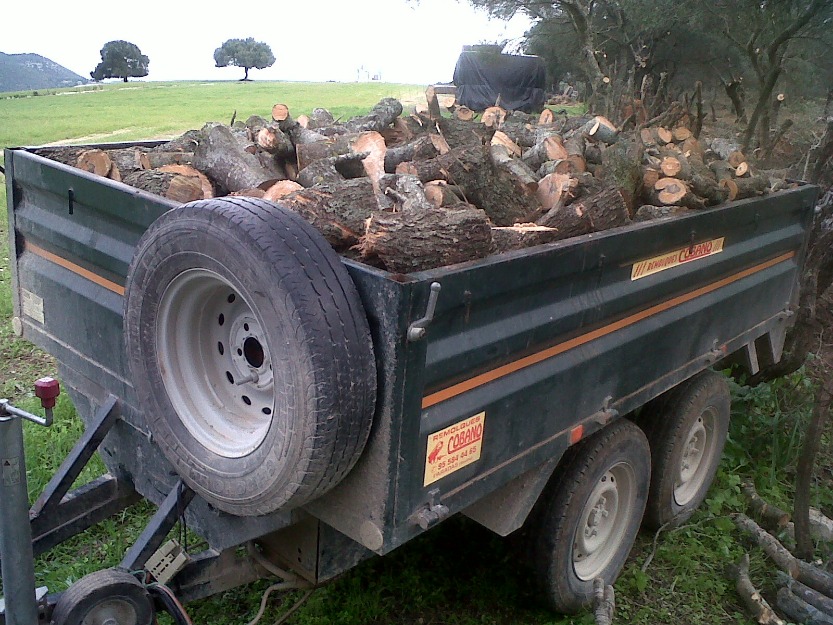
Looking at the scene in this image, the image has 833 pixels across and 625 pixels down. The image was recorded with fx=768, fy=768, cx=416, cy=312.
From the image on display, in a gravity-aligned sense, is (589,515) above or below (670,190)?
below

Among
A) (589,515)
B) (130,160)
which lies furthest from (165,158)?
(589,515)

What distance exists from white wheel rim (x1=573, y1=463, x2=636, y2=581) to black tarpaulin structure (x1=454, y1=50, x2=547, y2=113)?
21.7m

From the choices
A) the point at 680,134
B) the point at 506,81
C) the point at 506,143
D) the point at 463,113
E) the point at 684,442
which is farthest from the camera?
the point at 506,81

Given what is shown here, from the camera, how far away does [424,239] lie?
2242 millimetres

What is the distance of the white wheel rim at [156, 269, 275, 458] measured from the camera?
2279 millimetres

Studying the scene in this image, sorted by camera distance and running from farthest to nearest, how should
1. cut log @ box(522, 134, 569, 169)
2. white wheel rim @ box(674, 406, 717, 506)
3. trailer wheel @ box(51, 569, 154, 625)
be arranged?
cut log @ box(522, 134, 569, 169) < white wheel rim @ box(674, 406, 717, 506) < trailer wheel @ box(51, 569, 154, 625)

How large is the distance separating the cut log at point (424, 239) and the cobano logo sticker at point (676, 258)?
0.87 metres

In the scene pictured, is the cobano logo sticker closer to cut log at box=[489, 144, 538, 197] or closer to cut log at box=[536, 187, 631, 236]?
cut log at box=[536, 187, 631, 236]

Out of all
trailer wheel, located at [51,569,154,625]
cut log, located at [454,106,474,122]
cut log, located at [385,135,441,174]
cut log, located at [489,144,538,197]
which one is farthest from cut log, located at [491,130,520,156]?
trailer wheel, located at [51,569,154,625]

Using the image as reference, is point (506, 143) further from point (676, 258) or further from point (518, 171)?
point (676, 258)

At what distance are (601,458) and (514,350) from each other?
0.94m

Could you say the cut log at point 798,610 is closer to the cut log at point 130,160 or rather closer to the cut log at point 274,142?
the cut log at point 274,142

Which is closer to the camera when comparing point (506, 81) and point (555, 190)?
point (555, 190)

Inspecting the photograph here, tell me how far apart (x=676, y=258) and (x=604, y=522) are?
1.22m
